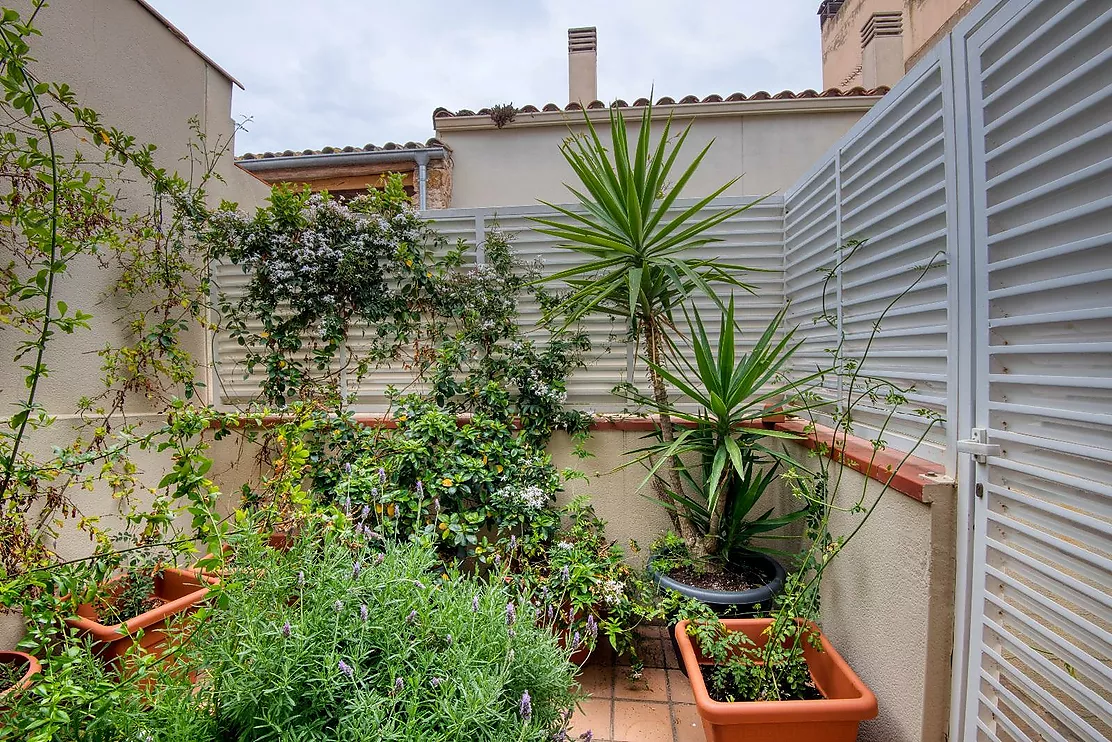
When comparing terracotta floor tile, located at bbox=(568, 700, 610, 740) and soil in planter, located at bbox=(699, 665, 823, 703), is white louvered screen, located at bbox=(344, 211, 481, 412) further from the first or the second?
soil in planter, located at bbox=(699, 665, 823, 703)

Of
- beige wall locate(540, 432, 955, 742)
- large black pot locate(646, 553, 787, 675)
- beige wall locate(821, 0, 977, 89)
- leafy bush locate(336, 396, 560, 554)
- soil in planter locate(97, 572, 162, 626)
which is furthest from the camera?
beige wall locate(821, 0, 977, 89)

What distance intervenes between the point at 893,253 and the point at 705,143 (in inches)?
157

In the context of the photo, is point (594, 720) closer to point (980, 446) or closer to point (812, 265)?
point (980, 446)

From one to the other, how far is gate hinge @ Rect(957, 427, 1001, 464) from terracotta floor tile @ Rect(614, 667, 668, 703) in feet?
5.31

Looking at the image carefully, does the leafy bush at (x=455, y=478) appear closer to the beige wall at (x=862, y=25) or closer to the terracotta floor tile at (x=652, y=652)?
the terracotta floor tile at (x=652, y=652)

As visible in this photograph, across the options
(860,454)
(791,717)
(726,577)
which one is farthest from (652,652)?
(860,454)

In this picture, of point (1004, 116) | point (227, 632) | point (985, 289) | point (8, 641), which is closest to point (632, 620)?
point (227, 632)

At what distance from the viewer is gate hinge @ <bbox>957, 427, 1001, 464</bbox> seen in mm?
1298

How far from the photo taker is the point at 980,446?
1322 millimetres

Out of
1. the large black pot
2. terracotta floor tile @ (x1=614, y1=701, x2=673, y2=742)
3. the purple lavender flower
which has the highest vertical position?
the purple lavender flower

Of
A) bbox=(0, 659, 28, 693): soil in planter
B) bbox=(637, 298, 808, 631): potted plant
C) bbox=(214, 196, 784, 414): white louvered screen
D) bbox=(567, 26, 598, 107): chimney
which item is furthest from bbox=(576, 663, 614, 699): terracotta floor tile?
bbox=(567, 26, 598, 107): chimney

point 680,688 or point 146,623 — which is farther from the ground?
point 146,623

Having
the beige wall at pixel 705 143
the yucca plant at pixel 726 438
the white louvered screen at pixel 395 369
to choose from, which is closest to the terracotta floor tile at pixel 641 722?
the yucca plant at pixel 726 438

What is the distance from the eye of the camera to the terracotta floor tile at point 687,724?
1954 millimetres
